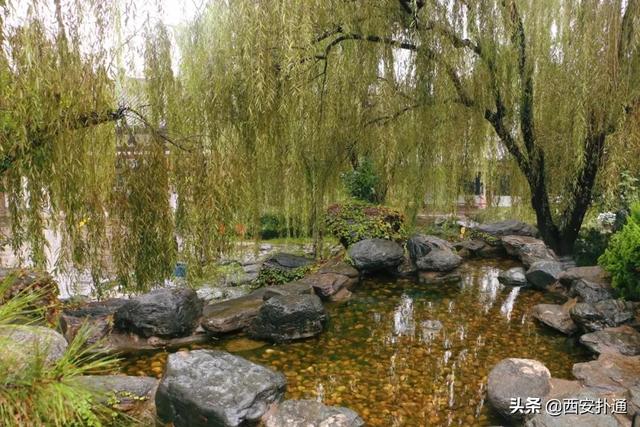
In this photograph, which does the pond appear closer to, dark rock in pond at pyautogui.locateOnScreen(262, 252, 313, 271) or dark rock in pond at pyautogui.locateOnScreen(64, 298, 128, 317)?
dark rock in pond at pyautogui.locateOnScreen(64, 298, 128, 317)

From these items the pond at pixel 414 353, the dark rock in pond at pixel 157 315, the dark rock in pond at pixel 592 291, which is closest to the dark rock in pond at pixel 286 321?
the pond at pixel 414 353

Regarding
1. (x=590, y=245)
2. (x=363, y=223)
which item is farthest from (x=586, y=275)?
(x=363, y=223)

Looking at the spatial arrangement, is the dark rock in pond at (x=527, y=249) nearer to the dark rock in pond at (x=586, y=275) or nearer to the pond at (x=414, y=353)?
the pond at (x=414, y=353)

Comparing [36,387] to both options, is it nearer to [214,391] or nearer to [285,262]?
[214,391]

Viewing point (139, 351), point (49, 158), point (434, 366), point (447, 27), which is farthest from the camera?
point (447, 27)

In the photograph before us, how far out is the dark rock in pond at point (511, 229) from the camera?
23.4ft

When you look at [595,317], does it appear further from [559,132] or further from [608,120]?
[559,132]

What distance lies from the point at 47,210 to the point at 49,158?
41 cm

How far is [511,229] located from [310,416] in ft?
18.2

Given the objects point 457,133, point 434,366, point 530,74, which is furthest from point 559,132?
point 434,366

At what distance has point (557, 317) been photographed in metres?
4.20

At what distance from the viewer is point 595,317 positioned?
12.8 ft

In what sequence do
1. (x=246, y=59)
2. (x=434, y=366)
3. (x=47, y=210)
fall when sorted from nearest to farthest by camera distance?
(x=47, y=210) < (x=246, y=59) < (x=434, y=366)

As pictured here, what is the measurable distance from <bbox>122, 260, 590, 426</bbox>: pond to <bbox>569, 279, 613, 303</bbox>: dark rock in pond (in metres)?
0.49
